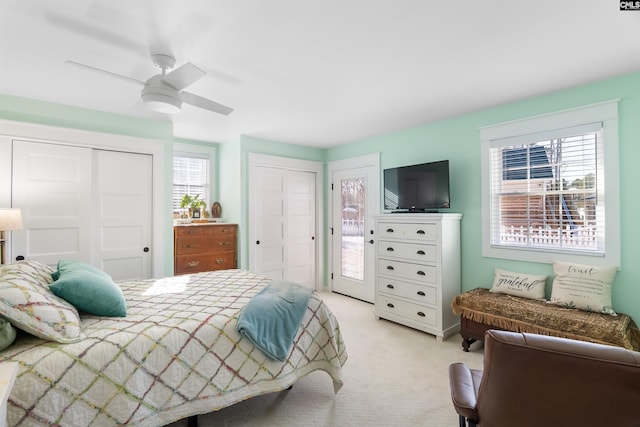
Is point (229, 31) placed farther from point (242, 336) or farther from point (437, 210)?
point (437, 210)

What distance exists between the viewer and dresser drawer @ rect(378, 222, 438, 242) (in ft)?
11.0

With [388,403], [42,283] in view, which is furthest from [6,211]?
[388,403]

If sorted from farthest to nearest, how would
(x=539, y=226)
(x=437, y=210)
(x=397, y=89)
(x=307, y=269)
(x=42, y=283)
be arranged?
(x=307, y=269)
(x=437, y=210)
(x=539, y=226)
(x=397, y=89)
(x=42, y=283)

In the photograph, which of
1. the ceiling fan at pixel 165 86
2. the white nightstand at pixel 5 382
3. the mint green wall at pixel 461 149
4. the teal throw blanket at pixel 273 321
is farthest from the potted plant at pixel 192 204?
the white nightstand at pixel 5 382

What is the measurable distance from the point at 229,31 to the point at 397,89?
5.16 feet

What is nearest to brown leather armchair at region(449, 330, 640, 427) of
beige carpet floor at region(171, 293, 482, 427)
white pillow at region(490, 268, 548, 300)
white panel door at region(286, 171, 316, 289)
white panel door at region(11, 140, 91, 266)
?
beige carpet floor at region(171, 293, 482, 427)

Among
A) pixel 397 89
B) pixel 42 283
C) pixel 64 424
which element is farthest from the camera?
pixel 397 89

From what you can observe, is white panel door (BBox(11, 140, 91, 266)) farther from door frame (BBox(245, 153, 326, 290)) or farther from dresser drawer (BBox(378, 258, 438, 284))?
dresser drawer (BBox(378, 258, 438, 284))

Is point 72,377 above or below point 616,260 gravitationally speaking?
below

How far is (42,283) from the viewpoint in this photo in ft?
5.84

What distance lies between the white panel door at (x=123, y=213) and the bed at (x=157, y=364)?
151 cm

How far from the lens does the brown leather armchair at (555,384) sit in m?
0.95

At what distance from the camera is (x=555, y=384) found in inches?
40.6

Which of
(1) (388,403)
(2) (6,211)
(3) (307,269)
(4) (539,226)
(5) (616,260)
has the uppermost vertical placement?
(2) (6,211)
